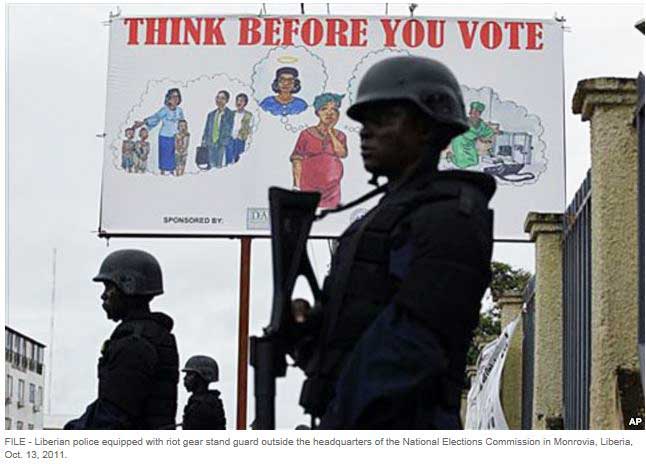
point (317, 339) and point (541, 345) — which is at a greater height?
point (541, 345)

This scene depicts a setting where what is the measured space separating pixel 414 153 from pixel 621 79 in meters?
6.48

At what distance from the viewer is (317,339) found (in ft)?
13.4

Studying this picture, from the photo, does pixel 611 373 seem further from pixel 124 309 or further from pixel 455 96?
pixel 455 96

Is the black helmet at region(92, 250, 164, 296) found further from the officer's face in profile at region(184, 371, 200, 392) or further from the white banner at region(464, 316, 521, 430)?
the white banner at region(464, 316, 521, 430)

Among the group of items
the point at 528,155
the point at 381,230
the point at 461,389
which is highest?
the point at 528,155

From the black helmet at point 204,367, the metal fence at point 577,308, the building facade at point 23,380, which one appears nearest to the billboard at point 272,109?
the metal fence at point 577,308

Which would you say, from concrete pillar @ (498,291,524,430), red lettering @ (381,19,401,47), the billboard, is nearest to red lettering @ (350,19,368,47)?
the billboard

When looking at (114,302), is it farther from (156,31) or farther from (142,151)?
(156,31)

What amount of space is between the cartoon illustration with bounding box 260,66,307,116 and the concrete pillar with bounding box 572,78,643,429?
6.46 m

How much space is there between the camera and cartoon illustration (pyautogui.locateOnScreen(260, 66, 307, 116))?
1697cm

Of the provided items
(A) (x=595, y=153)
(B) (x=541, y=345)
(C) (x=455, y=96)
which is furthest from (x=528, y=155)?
(C) (x=455, y=96)

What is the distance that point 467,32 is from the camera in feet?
55.3
